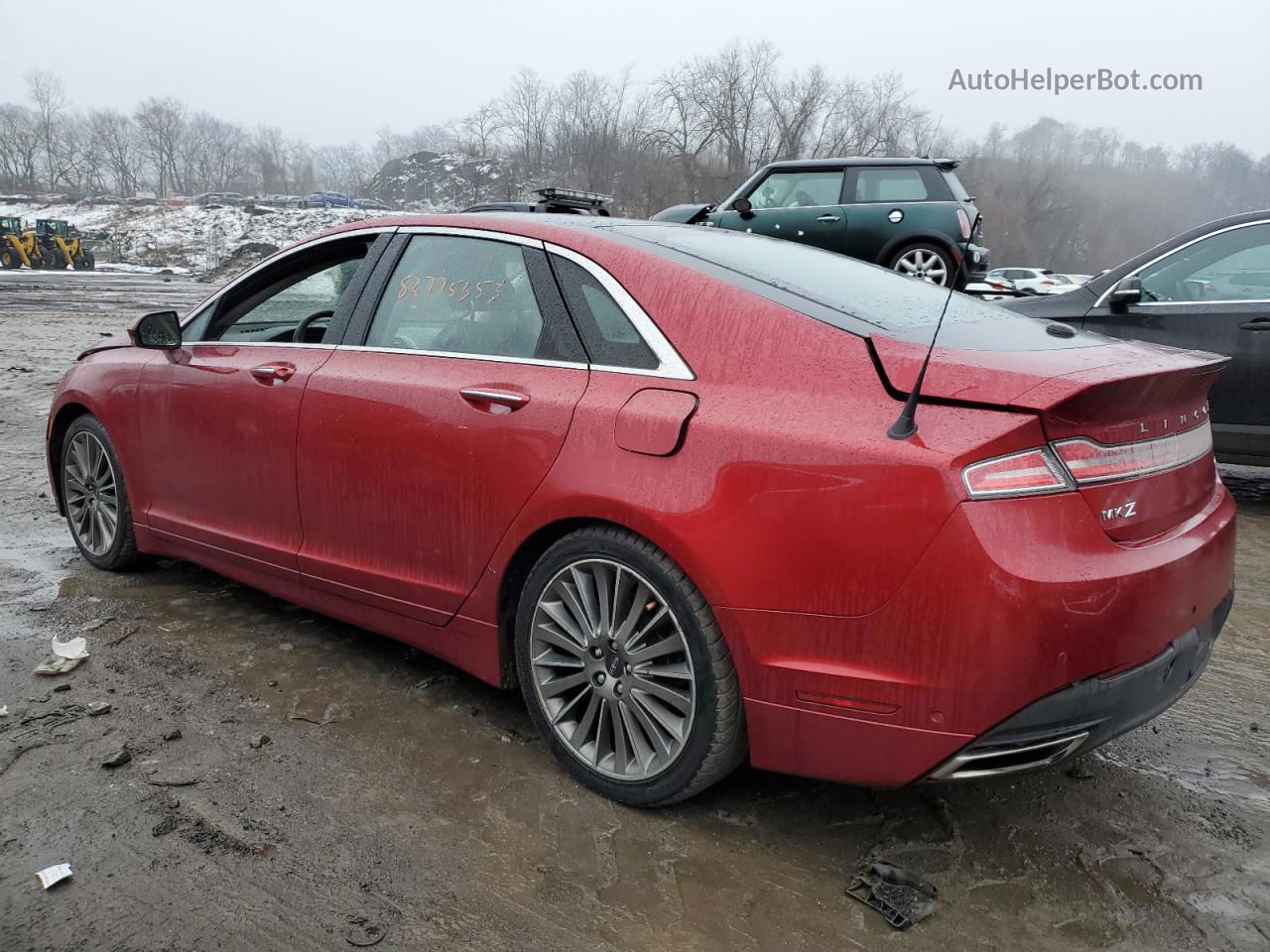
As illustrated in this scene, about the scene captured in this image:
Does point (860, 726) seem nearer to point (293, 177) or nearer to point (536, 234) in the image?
point (536, 234)

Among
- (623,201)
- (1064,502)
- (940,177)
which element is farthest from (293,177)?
(1064,502)

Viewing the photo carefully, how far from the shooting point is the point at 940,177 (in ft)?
33.5

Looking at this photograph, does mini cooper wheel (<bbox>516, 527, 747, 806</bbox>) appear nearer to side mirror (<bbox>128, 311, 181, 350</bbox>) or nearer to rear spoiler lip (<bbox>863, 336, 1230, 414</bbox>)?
rear spoiler lip (<bbox>863, 336, 1230, 414</bbox>)

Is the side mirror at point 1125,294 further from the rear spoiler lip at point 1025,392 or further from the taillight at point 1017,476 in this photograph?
the taillight at point 1017,476

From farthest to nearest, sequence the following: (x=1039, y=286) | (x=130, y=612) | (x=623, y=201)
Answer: (x=623, y=201)
(x=1039, y=286)
(x=130, y=612)

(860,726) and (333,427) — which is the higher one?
(333,427)

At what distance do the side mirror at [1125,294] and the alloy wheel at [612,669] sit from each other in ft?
13.9

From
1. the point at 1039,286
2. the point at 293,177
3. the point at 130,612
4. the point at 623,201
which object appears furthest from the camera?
the point at 293,177

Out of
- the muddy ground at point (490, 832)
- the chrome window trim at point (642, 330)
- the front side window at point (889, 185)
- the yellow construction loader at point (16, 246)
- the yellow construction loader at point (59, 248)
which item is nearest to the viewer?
the muddy ground at point (490, 832)

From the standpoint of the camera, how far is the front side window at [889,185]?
10133 millimetres

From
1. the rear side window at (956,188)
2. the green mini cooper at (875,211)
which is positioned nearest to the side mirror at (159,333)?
the green mini cooper at (875,211)

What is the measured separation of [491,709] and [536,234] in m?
1.50

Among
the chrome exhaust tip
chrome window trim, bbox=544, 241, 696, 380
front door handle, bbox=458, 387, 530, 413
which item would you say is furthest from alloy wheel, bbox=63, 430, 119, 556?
the chrome exhaust tip

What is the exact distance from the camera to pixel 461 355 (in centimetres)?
291
